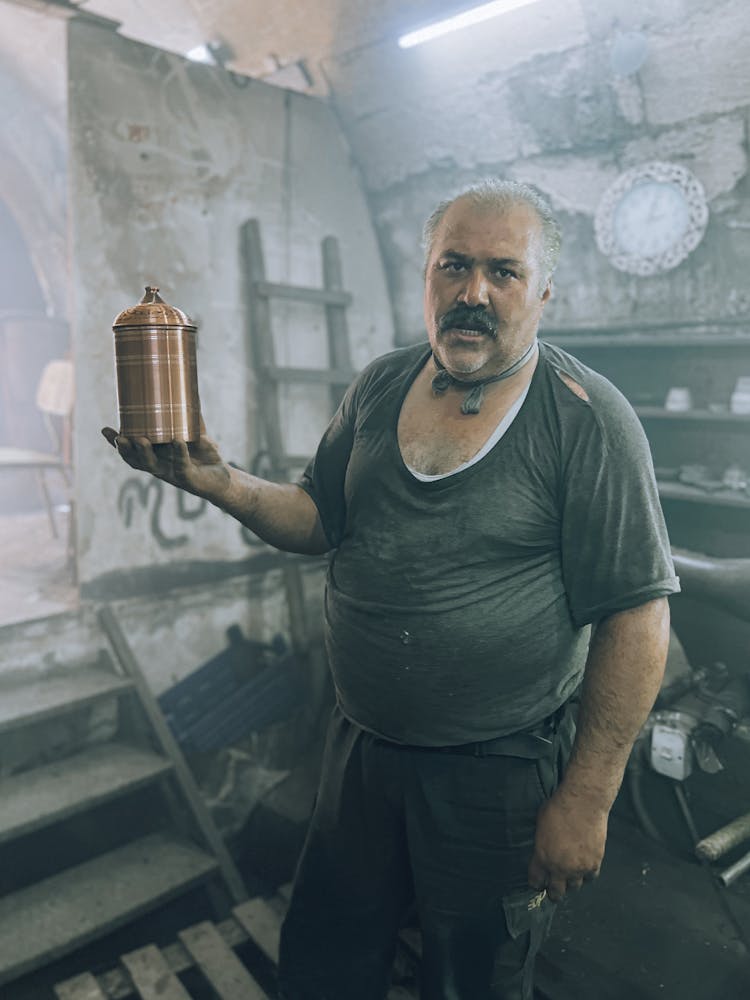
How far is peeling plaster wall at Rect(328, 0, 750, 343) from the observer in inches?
128

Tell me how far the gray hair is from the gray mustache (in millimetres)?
178

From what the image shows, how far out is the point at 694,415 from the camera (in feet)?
11.9

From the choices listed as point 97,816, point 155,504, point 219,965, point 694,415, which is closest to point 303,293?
point 155,504

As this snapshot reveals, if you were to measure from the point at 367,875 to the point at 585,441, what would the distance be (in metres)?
1.08

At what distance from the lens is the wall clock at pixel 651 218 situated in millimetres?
3514

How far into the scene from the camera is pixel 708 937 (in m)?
2.29

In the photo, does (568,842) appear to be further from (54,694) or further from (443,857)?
(54,694)

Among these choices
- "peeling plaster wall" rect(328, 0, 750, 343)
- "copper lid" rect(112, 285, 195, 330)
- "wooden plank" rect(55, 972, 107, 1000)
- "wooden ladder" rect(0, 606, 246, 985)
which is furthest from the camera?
"peeling plaster wall" rect(328, 0, 750, 343)

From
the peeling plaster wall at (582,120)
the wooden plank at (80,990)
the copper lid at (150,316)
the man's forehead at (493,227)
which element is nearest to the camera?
the copper lid at (150,316)

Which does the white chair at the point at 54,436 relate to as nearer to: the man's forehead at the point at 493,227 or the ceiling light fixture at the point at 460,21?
the ceiling light fixture at the point at 460,21

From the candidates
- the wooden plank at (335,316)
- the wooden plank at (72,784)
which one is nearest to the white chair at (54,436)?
the wooden plank at (335,316)

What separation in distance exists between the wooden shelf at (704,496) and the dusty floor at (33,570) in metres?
2.83

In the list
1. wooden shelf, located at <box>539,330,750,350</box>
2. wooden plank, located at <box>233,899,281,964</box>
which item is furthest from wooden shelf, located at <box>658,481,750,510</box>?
wooden plank, located at <box>233,899,281,964</box>

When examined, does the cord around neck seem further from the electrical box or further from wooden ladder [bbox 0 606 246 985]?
wooden ladder [bbox 0 606 246 985]
